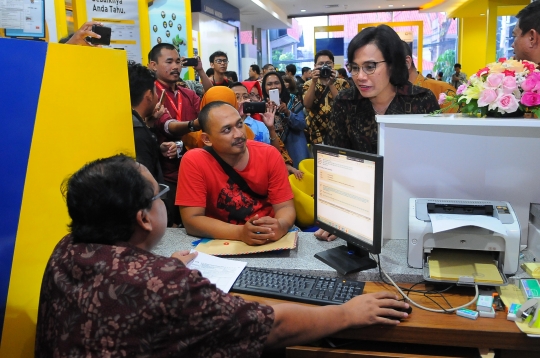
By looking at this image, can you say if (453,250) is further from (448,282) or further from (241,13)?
(241,13)

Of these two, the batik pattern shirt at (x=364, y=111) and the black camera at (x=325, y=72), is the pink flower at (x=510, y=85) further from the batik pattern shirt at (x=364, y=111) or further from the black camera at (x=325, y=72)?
the black camera at (x=325, y=72)

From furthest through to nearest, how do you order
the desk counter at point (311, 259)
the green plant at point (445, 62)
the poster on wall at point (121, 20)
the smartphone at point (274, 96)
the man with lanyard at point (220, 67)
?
1. the green plant at point (445, 62)
2. the man with lanyard at point (220, 67)
3. the smartphone at point (274, 96)
4. the poster on wall at point (121, 20)
5. the desk counter at point (311, 259)

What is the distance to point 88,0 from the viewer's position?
3850 mm

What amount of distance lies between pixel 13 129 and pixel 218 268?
81 centimetres

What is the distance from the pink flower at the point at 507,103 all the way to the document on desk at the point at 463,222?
403 millimetres

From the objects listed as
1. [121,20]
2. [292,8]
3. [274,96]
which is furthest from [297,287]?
[292,8]

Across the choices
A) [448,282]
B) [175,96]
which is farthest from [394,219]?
[175,96]

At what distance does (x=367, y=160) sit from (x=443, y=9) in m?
15.9

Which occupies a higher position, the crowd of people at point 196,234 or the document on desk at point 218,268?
the crowd of people at point 196,234

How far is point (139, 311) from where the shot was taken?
1.03 meters

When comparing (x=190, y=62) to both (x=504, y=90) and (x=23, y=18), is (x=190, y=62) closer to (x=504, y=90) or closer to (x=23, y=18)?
(x=23, y=18)

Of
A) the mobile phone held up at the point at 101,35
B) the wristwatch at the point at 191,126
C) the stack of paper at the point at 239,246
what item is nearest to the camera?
the stack of paper at the point at 239,246

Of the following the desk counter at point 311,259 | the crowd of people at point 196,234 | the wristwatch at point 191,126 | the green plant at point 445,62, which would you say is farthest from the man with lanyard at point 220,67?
the green plant at point 445,62

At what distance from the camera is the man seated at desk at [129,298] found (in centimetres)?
104
